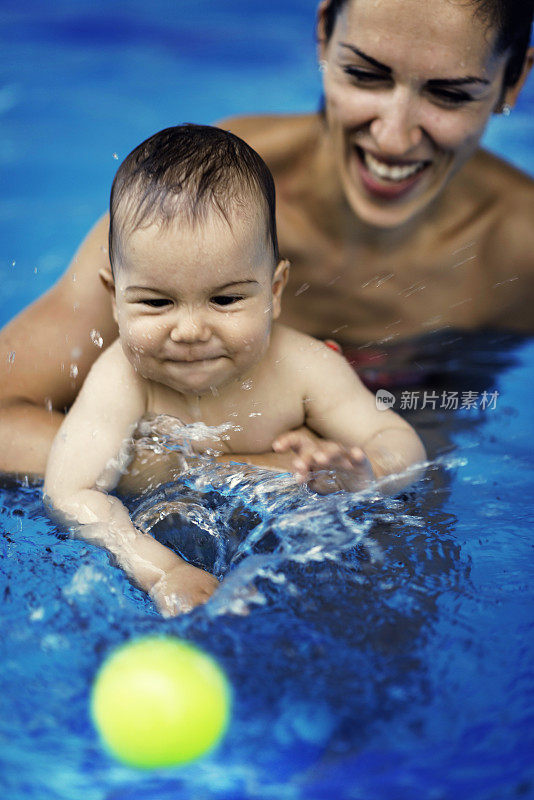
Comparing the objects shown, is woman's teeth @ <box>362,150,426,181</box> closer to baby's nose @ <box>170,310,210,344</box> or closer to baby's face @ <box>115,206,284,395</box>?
baby's face @ <box>115,206,284,395</box>

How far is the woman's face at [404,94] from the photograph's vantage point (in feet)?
5.93

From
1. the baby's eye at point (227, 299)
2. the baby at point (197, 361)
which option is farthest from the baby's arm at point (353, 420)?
the baby's eye at point (227, 299)

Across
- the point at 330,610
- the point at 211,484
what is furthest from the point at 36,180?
the point at 330,610

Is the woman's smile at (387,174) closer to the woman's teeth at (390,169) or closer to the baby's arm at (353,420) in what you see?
the woman's teeth at (390,169)

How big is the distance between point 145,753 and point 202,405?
747mm

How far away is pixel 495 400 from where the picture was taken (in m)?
2.88

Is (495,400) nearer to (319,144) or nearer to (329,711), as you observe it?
(319,144)

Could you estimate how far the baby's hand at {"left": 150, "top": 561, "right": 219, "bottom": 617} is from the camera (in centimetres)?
151

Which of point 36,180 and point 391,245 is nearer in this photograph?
point 391,245

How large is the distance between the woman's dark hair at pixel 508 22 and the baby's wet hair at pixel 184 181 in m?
0.53

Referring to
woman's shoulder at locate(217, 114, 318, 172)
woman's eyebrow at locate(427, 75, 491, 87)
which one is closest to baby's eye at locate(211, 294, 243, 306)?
woman's eyebrow at locate(427, 75, 491, 87)

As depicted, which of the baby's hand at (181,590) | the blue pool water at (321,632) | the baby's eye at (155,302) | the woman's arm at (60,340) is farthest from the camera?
the woman's arm at (60,340)

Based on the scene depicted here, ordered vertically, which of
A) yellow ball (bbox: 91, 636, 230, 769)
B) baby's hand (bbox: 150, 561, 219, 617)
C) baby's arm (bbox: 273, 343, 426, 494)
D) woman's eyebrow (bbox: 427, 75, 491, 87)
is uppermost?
woman's eyebrow (bbox: 427, 75, 491, 87)

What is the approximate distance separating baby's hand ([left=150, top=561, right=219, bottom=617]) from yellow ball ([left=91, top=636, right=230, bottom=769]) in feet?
0.19
